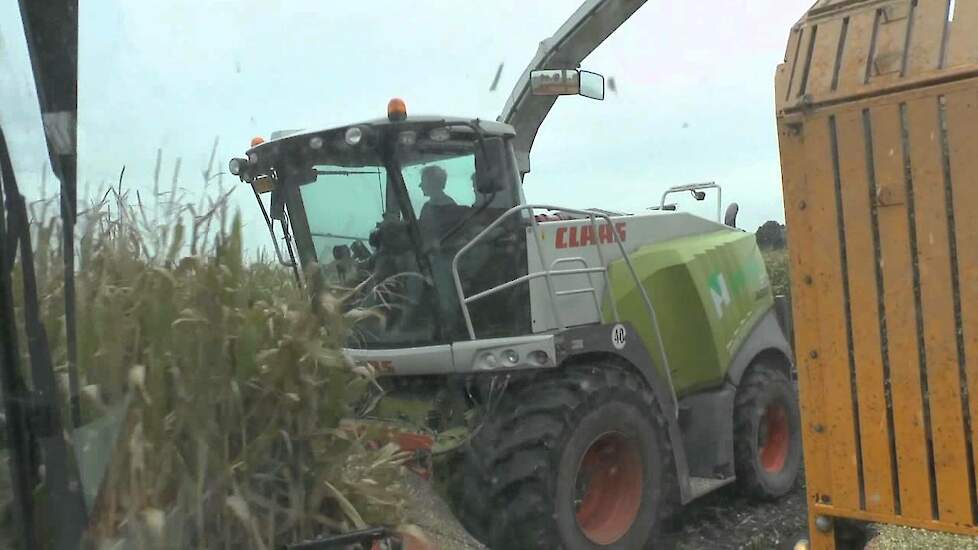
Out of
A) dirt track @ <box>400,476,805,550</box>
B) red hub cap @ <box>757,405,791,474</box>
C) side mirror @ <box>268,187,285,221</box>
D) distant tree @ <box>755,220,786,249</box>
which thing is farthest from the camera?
distant tree @ <box>755,220,786,249</box>

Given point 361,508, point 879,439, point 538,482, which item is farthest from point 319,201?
point 879,439

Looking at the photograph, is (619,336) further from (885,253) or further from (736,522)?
(885,253)

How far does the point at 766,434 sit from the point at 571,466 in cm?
310

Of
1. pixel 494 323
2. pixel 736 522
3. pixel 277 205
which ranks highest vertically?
pixel 277 205

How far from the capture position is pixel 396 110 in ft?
16.3

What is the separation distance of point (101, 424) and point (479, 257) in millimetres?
3444

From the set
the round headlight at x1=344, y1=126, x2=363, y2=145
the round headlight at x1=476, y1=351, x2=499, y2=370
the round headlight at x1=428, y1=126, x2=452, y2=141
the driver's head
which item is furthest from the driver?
the round headlight at x1=476, y1=351, x2=499, y2=370

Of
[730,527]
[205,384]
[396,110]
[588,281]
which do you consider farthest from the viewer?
[730,527]

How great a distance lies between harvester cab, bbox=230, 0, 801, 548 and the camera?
4945 mm

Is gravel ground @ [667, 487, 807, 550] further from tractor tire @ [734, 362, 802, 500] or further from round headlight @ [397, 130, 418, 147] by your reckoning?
round headlight @ [397, 130, 418, 147]

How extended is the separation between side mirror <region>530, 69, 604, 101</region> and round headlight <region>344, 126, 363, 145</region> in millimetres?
2526

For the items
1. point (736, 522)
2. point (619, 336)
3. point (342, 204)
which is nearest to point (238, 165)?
point (342, 204)

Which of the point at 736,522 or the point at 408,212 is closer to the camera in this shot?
the point at 408,212

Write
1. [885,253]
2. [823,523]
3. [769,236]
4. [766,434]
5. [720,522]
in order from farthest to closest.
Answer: [769,236] < [766,434] < [720,522] < [823,523] < [885,253]
